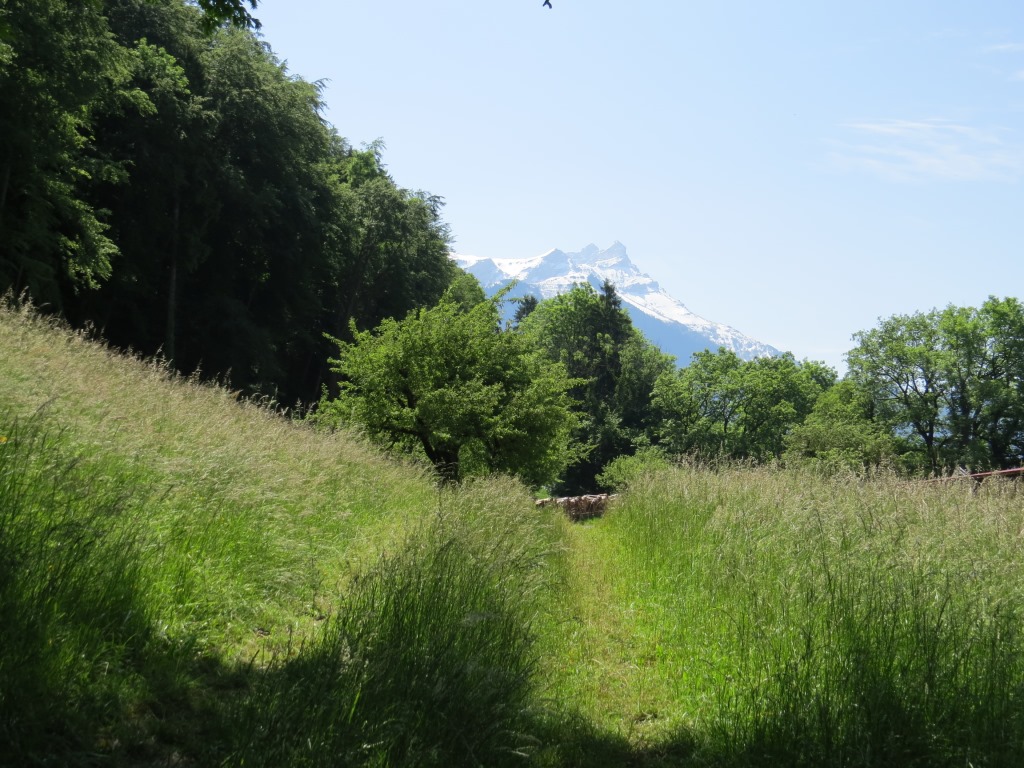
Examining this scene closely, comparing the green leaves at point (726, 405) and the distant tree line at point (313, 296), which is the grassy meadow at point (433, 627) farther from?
the green leaves at point (726, 405)

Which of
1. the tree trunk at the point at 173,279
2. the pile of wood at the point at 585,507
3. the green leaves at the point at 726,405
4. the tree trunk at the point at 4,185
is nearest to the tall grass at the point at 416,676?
the tree trunk at the point at 4,185

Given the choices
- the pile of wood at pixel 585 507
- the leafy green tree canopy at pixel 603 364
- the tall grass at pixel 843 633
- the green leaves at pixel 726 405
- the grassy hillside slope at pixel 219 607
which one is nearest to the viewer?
the grassy hillside slope at pixel 219 607

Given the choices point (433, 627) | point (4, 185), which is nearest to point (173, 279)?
point (4, 185)

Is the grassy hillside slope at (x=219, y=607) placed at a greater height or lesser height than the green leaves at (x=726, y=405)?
lesser

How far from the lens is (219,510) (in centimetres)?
589

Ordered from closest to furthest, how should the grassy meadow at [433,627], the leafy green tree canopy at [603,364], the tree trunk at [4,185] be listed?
1. the grassy meadow at [433,627]
2. the tree trunk at [4,185]
3. the leafy green tree canopy at [603,364]

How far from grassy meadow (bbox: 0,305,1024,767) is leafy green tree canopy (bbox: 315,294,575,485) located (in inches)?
406

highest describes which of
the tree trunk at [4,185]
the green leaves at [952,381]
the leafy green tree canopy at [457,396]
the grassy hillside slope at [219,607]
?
the green leaves at [952,381]

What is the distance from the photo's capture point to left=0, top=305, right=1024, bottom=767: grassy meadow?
3471 mm

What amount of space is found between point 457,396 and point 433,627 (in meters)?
13.5

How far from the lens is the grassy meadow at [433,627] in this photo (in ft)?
11.4

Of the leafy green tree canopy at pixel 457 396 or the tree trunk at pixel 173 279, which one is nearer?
the leafy green tree canopy at pixel 457 396

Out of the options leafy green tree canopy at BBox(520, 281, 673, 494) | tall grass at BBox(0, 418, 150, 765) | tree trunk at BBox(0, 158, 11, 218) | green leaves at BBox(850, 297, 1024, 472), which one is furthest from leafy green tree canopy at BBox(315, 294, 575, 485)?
leafy green tree canopy at BBox(520, 281, 673, 494)

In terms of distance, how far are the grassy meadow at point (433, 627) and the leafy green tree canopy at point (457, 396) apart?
33.8 feet
